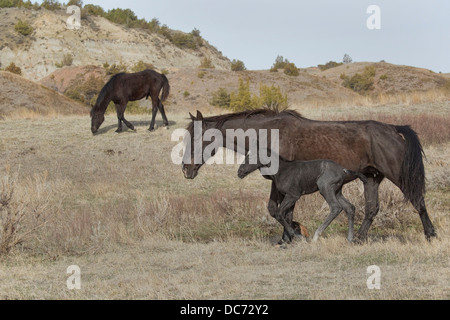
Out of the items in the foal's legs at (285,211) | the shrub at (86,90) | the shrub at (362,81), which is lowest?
the foal's legs at (285,211)

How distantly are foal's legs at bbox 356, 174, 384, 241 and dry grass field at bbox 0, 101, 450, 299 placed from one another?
1.24 feet

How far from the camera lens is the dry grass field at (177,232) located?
22.3 ft

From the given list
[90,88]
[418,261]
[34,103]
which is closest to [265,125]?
[418,261]

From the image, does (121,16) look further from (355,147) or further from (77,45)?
(355,147)

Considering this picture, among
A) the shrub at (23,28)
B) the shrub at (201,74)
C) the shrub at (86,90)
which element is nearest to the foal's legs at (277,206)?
A: the shrub at (86,90)

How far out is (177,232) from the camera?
11.6 metres

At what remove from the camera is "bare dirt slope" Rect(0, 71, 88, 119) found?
3192cm

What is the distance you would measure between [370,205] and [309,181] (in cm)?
125

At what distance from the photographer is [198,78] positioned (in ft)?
172

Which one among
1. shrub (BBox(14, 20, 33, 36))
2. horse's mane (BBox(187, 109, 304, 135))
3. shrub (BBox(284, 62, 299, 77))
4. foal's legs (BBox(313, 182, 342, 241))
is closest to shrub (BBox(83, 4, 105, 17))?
shrub (BBox(14, 20, 33, 36))

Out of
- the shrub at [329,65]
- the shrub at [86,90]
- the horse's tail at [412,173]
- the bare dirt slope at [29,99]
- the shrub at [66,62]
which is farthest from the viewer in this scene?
the shrub at [329,65]

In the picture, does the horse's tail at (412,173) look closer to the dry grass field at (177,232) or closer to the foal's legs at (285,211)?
the dry grass field at (177,232)

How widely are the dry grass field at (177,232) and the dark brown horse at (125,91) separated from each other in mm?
707

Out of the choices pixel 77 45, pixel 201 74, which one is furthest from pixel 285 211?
pixel 77 45
